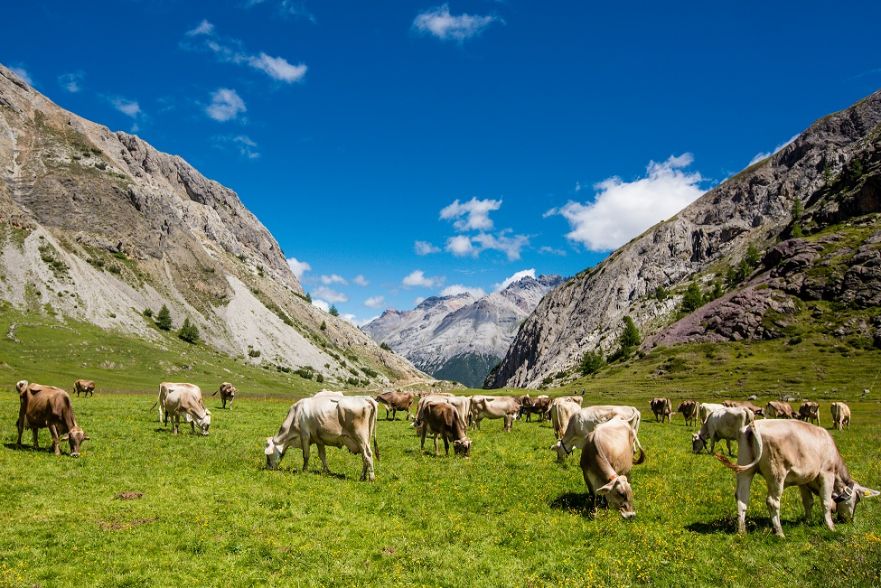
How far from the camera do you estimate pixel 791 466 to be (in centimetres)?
1343

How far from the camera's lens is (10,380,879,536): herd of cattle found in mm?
13578

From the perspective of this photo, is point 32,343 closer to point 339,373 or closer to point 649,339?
point 339,373

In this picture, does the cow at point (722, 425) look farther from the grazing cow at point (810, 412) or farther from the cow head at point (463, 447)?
the grazing cow at point (810, 412)

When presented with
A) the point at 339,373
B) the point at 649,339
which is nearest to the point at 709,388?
the point at 649,339

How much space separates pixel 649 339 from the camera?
146 meters

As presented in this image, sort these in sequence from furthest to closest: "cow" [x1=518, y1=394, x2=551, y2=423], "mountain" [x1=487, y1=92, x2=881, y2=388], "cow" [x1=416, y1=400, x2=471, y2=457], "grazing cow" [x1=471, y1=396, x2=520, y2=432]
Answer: "mountain" [x1=487, y1=92, x2=881, y2=388] → "cow" [x1=518, y1=394, x2=551, y2=423] → "grazing cow" [x1=471, y1=396, x2=520, y2=432] → "cow" [x1=416, y1=400, x2=471, y2=457]

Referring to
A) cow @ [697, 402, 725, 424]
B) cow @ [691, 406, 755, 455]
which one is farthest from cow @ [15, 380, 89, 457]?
cow @ [697, 402, 725, 424]

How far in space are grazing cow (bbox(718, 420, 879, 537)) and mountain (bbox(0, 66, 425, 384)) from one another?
125 metres

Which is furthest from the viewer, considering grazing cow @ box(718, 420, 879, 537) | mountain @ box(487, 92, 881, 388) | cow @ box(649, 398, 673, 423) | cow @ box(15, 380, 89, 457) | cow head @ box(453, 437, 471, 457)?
mountain @ box(487, 92, 881, 388)

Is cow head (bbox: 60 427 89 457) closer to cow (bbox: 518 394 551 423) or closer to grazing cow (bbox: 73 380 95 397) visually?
cow (bbox: 518 394 551 423)

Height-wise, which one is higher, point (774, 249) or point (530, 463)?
point (774, 249)

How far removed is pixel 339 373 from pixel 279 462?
5848 inches

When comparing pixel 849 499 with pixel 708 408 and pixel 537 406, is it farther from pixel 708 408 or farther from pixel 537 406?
pixel 537 406

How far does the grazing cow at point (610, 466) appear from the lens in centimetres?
1496
